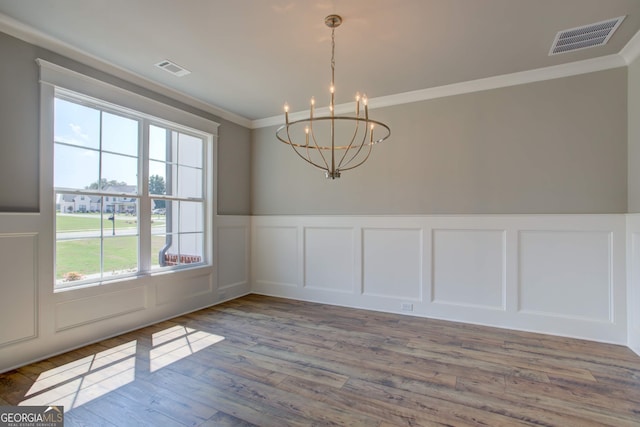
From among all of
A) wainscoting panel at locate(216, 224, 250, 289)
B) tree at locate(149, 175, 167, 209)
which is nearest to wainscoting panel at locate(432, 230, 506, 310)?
wainscoting panel at locate(216, 224, 250, 289)

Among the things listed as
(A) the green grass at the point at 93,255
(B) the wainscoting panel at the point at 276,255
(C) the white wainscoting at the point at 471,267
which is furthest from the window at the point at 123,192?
(C) the white wainscoting at the point at 471,267

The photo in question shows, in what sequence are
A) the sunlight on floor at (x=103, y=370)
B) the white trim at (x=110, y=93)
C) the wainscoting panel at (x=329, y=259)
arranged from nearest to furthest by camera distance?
the sunlight on floor at (x=103, y=370), the white trim at (x=110, y=93), the wainscoting panel at (x=329, y=259)

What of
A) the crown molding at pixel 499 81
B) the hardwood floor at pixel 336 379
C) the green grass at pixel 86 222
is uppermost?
the crown molding at pixel 499 81

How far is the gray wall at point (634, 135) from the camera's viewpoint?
2.87 m

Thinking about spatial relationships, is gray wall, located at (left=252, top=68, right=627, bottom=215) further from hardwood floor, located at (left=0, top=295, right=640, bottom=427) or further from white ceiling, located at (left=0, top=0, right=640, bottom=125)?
hardwood floor, located at (left=0, top=295, right=640, bottom=427)

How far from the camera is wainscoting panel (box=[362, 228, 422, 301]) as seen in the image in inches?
156

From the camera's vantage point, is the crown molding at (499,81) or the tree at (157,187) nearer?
the crown molding at (499,81)

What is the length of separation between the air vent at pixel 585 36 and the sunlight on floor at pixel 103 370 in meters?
4.17

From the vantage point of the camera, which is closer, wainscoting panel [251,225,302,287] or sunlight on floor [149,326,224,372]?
sunlight on floor [149,326,224,372]

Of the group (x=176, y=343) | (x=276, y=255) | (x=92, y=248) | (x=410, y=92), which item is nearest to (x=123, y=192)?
(x=92, y=248)

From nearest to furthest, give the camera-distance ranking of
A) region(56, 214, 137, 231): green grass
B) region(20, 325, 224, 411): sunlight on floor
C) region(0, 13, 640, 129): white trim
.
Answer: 1. region(20, 325, 224, 411): sunlight on floor
2. region(0, 13, 640, 129): white trim
3. region(56, 214, 137, 231): green grass

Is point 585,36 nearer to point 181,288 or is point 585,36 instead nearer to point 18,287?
point 181,288

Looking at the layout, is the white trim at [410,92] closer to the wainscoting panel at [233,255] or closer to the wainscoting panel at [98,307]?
the wainscoting panel at [233,255]

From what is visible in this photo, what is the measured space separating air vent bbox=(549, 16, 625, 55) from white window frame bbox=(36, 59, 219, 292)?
395 centimetres
